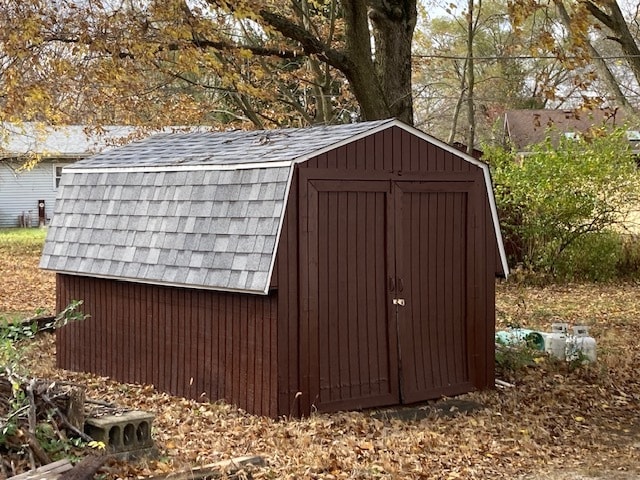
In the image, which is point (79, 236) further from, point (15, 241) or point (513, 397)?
point (15, 241)

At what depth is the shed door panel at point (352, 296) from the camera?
934 cm

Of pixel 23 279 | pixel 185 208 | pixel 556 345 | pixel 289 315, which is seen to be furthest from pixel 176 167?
pixel 23 279

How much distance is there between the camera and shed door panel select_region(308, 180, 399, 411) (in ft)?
30.7

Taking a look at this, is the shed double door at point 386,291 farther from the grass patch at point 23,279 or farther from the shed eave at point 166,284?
the grass patch at point 23,279

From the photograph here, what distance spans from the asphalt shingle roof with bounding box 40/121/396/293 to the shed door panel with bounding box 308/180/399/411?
1.68 ft

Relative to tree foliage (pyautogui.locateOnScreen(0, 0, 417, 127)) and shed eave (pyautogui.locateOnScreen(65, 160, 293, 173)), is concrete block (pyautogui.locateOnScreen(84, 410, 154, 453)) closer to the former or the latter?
shed eave (pyautogui.locateOnScreen(65, 160, 293, 173))

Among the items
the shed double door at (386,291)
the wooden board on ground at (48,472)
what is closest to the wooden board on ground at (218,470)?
the wooden board on ground at (48,472)

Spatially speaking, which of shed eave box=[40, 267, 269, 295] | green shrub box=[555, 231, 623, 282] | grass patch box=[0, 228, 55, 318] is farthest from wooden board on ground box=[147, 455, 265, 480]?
green shrub box=[555, 231, 623, 282]

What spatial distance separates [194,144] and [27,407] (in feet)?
17.0

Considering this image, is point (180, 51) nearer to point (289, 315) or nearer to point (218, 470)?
point (289, 315)

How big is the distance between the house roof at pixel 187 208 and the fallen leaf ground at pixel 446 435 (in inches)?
50.6

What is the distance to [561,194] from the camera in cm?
2072

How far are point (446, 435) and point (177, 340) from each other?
10.5 ft

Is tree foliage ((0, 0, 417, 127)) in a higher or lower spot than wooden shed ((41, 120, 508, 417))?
higher
